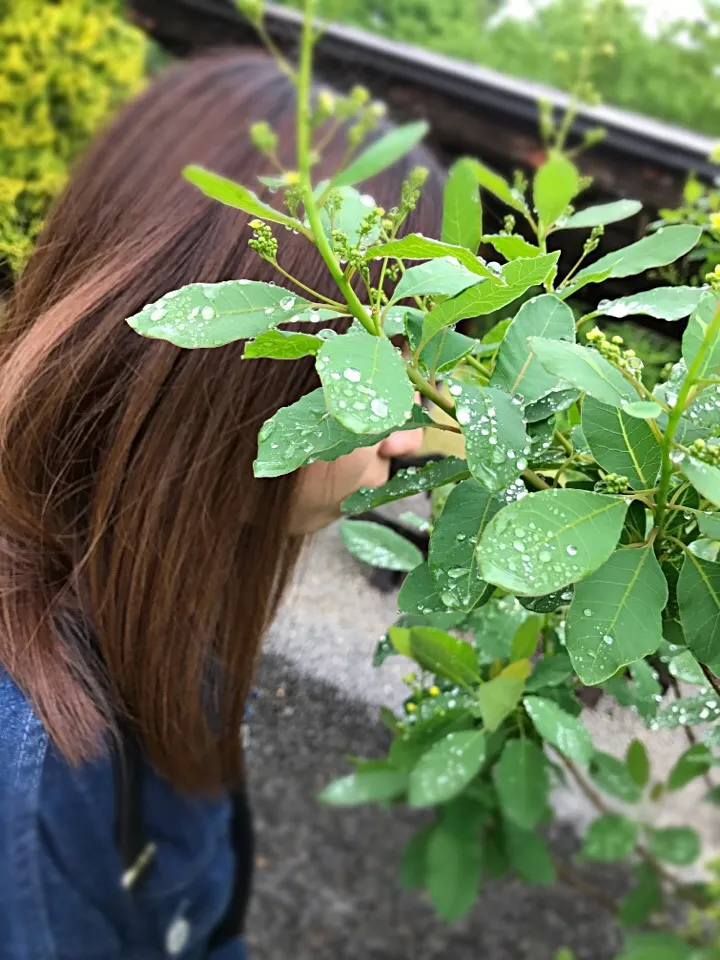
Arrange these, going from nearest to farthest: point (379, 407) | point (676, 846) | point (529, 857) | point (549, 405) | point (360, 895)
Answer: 1. point (379, 407)
2. point (549, 405)
3. point (676, 846)
4. point (529, 857)
5. point (360, 895)

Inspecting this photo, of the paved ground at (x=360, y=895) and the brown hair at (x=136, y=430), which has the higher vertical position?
the brown hair at (x=136, y=430)

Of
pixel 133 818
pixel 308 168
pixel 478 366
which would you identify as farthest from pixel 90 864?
pixel 308 168

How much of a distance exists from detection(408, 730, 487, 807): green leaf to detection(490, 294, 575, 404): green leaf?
424mm

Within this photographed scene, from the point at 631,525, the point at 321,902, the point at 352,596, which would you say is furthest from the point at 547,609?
the point at 321,902

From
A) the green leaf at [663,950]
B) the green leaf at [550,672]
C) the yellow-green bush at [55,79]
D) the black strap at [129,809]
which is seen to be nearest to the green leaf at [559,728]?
the green leaf at [550,672]

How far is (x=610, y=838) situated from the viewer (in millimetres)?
1022

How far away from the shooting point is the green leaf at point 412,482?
0.43m

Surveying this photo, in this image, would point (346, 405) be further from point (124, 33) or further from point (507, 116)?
point (124, 33)

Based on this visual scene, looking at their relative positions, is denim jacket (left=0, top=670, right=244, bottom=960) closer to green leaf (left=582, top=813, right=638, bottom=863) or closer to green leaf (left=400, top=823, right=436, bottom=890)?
green leaf (left=400, top=823, right=436, bottom=890)

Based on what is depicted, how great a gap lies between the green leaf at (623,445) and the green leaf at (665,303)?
6cm

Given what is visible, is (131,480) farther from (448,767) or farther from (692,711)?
(692,711)

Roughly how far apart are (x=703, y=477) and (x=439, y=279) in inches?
5.6

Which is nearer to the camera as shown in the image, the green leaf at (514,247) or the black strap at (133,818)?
the green leaf at (514,247)

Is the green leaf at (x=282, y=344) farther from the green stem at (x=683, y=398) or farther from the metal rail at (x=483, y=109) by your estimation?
the metal rail at (x=483, y=109)
